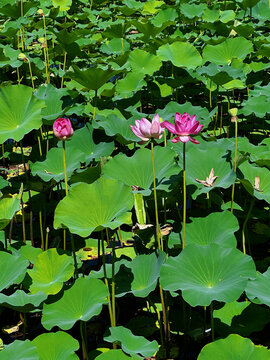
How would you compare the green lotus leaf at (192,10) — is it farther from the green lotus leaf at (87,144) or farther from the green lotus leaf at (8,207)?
the green lotus leaf at (8,207)

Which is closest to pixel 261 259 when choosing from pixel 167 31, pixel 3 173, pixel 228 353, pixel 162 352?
pixel 162 352

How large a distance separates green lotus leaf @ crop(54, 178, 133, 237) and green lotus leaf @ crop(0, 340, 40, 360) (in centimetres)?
42

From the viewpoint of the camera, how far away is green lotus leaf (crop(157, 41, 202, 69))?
3287mm

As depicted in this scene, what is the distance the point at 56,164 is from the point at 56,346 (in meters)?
1.01

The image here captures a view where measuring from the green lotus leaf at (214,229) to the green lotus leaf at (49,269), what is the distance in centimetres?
45

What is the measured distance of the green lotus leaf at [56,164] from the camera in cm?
223

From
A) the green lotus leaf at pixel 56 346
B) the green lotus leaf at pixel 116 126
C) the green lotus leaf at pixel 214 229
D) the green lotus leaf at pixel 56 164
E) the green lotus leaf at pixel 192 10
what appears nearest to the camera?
the green lotus leaf at pixel 56 346

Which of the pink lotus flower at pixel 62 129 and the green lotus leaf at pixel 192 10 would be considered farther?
the green lotus leaf at pixel 192 10

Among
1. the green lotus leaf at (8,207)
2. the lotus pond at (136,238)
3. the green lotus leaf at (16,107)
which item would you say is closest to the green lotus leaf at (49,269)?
the lotus pond at (136,238)

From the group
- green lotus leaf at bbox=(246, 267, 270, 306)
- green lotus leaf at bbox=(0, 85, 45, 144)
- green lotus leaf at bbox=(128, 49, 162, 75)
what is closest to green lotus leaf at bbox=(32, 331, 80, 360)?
green lotus leaf at bbox=(246, 267, 270, 306)

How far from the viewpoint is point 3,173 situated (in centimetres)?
312

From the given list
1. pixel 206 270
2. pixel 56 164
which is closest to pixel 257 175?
pixel 206 270

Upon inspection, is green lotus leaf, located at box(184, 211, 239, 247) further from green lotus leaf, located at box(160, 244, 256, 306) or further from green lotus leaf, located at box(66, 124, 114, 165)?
green lotus leaf, located at box(66, 124, 114, 165)

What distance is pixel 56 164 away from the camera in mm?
2314
